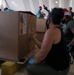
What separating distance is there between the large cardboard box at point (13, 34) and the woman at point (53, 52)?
0.30 m

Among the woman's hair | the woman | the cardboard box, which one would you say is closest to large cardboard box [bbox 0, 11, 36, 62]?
the woman

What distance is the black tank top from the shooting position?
1561 millimetres

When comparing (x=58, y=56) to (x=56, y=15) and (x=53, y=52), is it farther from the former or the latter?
(x=56, y=15)

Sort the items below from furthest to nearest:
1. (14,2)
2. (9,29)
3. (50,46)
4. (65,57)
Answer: (14,2) < (9,29) < (65,57) < (50,46)

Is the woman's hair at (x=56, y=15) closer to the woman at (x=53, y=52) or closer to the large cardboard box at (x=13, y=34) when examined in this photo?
the woman at (x=53, y=52)

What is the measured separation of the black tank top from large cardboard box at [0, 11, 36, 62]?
0.41 metres

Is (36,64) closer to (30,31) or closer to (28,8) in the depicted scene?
(30,31)

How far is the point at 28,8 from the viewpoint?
5316 millimetres

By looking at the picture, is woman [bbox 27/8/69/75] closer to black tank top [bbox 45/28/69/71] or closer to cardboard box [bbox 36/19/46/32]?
black tank top [bbox 45/28/69/71]

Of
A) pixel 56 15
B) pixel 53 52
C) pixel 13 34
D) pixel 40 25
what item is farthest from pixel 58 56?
pixel 40 25

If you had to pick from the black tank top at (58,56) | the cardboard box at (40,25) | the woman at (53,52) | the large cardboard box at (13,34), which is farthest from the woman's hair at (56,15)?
the cardboard box at (40,25)

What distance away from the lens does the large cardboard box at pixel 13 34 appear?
1726 millimetres

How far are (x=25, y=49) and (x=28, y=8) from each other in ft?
11.5

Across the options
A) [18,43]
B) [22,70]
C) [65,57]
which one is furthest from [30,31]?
[65,57]
